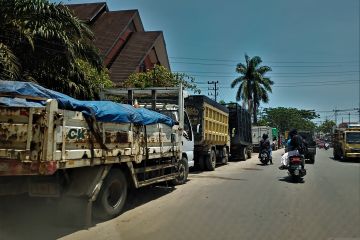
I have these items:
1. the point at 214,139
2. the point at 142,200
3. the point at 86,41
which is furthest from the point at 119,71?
the point at 142,200

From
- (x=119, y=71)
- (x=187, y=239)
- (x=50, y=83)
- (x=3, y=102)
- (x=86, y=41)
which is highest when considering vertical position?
(x=119, y=71)

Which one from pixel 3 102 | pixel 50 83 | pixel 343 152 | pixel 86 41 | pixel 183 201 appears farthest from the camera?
pixel 343 152

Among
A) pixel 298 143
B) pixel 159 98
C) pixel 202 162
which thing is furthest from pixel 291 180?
pixel 159 98

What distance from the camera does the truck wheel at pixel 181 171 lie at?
41.7 feet

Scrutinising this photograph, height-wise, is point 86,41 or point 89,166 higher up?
point 86,41

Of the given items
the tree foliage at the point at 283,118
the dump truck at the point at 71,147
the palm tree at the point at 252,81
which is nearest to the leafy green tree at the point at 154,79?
the dump truck at the point at 71,147

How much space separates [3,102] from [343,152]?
81.9ft

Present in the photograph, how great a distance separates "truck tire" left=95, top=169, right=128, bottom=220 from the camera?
25.2 feet

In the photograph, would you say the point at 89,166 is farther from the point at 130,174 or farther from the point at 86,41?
the point at 86,41

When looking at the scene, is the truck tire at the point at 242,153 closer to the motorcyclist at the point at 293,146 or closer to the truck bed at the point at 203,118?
the truck bed at the point at 203,118

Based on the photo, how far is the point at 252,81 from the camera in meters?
61.1

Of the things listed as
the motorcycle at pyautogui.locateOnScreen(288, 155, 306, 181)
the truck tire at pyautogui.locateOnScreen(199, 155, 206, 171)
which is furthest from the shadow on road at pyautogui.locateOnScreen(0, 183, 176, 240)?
the truck tire at pyautogui.locateOnScreen(199, 155, 206, 171)

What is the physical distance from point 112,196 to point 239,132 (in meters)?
17.6

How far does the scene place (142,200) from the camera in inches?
398
